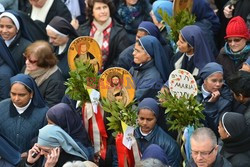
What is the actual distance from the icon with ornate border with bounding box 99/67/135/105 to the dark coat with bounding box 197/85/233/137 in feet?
2.79

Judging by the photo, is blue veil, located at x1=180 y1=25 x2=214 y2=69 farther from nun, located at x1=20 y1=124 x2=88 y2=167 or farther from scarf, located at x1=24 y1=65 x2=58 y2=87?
nun, located at x1=20 y1=124 x2=88 y2=167

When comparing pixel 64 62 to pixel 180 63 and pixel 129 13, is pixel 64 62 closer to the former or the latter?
pixel 129 13

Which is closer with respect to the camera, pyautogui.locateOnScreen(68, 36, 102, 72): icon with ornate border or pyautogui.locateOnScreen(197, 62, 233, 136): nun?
pyautogui.locateOnScreen(197, 62, 233, 136): nun

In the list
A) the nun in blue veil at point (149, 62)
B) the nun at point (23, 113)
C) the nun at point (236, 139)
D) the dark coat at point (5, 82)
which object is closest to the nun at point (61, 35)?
the dark coat at point (5, 82)

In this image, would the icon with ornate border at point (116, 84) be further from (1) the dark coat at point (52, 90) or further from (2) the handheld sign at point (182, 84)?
(1) the dark coat at point (52, 90)

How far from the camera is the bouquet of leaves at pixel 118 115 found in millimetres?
10094

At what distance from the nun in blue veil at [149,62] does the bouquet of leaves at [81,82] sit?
0.71 metres

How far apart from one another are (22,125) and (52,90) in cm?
91

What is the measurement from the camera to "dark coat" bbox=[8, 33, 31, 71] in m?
12.6

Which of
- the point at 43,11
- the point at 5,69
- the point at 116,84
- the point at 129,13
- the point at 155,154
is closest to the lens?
the point at 155,154

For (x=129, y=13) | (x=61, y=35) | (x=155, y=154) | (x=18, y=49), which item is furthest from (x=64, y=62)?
(x=155, y=154)

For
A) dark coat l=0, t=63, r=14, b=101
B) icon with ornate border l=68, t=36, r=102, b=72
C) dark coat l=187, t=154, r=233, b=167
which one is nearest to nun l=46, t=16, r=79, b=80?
dark coat l=0, t=63, r=14, b=101

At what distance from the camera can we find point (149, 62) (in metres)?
11.4

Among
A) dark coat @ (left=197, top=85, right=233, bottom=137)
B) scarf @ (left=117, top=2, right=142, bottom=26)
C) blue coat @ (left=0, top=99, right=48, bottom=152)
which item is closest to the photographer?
dark coat @ (left=197, top=85, right=233, bottom=137)
